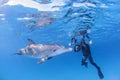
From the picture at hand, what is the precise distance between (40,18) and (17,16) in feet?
8.72

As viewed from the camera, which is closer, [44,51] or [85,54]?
[44,51]

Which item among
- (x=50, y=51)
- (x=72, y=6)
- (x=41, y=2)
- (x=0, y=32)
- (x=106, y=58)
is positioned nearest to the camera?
(x=50, y=51)

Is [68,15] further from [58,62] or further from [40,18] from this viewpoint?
[58,62]

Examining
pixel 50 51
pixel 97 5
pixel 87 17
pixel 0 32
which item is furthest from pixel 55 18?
pixel 50 51

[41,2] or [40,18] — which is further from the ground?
[41,2]

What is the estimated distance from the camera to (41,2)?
1933 centimetres

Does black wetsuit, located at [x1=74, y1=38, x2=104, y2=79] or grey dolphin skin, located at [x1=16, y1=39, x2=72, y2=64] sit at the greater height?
grey dolphin skin, located at [x1=16, y1=39, x2=72, y2=64]

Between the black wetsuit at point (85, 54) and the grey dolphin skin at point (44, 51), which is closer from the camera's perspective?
the grey dolphin skin at point (44, 51)

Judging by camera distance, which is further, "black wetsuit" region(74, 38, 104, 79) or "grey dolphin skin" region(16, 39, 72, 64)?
"black wetsuit" region(74, 38, 104, 79)

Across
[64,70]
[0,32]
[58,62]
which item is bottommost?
[64,70]

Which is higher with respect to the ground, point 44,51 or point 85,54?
point 44,51

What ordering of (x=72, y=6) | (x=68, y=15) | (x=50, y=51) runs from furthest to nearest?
(x=68, y=15) < (x=72, y=6) < (x=50, y=51)

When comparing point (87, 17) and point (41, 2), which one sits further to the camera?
point (87, 17)

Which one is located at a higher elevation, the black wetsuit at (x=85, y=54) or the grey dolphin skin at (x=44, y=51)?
the grey dolphin skin at (x=44, y=51)
